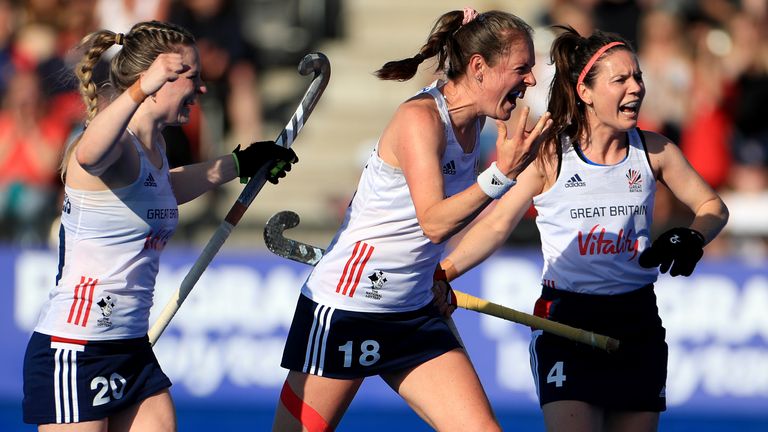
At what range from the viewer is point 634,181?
498 cm

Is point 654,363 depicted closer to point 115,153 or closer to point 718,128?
point 115,153

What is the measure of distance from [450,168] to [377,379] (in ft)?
12.7

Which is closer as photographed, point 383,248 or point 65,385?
point 65,385

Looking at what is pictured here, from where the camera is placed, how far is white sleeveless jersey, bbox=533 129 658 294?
4938 mm

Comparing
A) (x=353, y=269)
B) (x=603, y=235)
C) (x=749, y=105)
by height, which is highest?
(x=749, y=105)

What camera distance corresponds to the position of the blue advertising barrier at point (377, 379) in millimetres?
8031

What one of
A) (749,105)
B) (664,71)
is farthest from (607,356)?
(664,71)

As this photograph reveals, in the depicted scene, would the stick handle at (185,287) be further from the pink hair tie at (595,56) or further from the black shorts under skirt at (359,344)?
the pink hair tie at (595,56)

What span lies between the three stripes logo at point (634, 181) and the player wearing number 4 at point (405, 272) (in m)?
0.60

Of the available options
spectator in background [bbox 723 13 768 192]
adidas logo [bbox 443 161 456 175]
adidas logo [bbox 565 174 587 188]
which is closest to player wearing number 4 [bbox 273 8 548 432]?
adidas logo [bbox 443 161 456 175]

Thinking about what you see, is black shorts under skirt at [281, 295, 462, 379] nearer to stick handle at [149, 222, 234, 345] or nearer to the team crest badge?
the team crest badge

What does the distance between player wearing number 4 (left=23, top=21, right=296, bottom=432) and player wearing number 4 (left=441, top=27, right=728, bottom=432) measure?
1.39 m

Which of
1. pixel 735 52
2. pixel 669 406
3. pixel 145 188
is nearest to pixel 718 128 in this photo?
pixel 735 52

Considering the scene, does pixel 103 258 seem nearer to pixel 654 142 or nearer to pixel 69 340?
pixel 69 340
